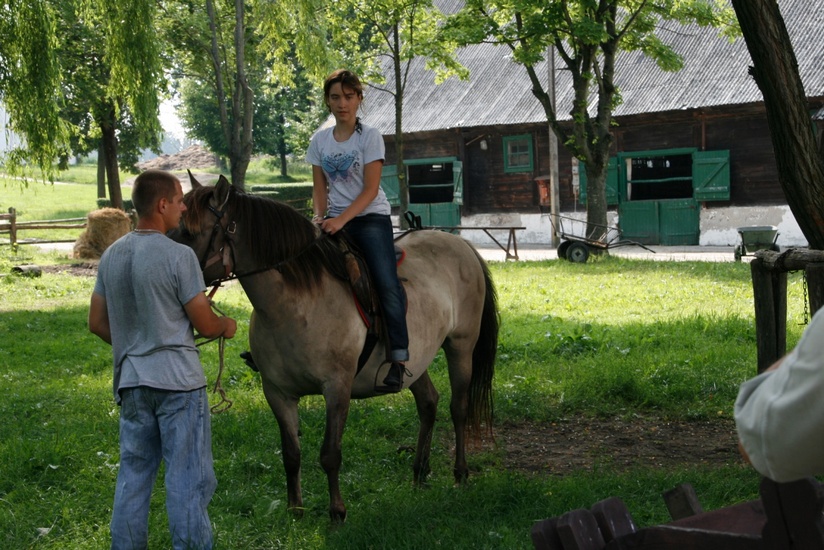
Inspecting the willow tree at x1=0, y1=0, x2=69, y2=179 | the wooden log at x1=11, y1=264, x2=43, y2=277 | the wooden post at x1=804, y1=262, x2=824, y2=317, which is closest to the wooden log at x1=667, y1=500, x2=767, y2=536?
the wooden post at x1=804, y1=262, x2=824, y2=317

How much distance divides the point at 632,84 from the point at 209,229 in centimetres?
2355

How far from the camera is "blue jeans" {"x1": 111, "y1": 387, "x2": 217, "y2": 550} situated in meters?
3.81

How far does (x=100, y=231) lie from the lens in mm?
23500

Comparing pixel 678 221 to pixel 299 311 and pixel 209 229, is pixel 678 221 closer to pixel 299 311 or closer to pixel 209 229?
pixel 299 311

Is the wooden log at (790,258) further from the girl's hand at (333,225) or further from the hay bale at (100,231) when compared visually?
the hay bale at (100,231)

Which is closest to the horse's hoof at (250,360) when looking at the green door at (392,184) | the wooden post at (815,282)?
the wooden post at (815,282)

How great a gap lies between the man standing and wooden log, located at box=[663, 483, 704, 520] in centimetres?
224

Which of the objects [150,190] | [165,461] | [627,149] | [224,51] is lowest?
[165,461]

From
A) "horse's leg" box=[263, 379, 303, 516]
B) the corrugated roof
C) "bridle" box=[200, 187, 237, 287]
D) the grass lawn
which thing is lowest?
the grass lawn

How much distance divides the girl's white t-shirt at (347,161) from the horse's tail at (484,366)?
4.91ft

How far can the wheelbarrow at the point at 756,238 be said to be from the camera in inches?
742

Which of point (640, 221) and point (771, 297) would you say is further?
point (640, 221)

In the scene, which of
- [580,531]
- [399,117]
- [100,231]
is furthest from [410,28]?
[580,531]

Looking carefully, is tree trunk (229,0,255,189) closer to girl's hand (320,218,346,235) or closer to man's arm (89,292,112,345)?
girl's hand (320,218,346,235)
